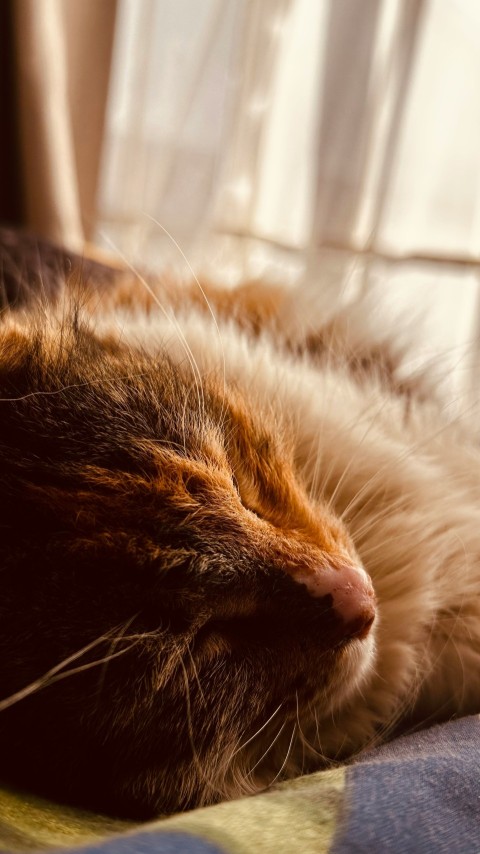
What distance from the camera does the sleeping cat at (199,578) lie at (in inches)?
26.2

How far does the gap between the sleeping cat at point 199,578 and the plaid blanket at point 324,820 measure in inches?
3.5

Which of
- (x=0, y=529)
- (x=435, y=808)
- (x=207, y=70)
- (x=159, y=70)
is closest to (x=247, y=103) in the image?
(x=207, y=70)

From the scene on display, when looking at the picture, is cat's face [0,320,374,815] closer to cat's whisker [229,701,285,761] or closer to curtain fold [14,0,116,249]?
cat's whisker [229,701,285,761]

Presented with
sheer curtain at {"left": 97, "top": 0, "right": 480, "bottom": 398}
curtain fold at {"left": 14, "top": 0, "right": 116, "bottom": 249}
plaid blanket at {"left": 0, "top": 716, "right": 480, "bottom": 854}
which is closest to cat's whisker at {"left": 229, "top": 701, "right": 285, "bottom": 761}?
plaid blanket at {"left": 0, "top": 716, "right": 480, "bottom": 854}

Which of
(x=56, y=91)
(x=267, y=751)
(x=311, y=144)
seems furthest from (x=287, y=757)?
(x=56, y=91)

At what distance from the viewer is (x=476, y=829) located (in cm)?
53

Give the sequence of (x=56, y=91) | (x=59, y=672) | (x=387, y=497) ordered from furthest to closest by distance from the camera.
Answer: (x=56, y=91), (x=387, y=497), (x=59, y=672)

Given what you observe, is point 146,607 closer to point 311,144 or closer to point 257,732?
point 257,732

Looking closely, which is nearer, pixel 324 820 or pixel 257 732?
pixel 324 820

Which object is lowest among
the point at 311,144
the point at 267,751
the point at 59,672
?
the point at 267,751

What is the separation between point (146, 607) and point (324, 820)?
0.25m

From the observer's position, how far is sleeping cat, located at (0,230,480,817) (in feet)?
2.18

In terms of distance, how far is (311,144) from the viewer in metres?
2.04

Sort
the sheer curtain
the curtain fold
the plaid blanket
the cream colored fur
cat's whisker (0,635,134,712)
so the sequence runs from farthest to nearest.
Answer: the curtain fold → the sheer curtain → the cream colored fur → cat's whisker (0,635,134,712) → the plaid blanket
